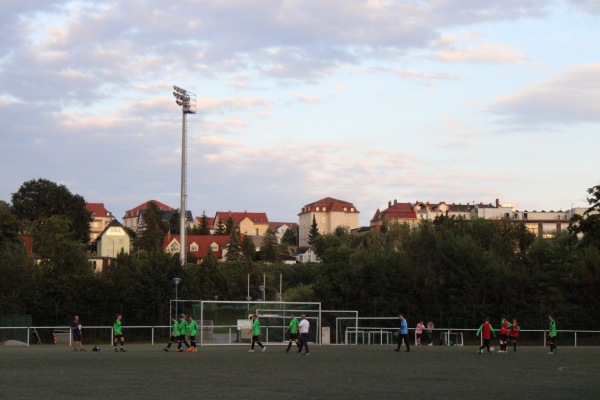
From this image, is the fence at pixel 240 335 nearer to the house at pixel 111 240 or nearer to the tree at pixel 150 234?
the tree at pixel 150 234

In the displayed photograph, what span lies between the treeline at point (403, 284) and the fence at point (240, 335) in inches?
87.7

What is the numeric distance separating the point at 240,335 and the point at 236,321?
0.95m

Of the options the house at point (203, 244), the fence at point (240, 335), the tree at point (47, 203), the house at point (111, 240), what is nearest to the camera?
the fence at point (240, 335)

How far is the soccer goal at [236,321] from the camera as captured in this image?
163ft

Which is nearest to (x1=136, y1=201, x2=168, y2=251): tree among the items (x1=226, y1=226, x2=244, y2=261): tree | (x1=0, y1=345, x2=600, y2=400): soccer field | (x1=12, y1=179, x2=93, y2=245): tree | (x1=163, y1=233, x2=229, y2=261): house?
(x1=226, y1=226, x2=244, y2=261): tree

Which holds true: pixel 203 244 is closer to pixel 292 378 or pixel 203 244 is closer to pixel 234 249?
pixel 234 249

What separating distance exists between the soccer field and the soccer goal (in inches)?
638

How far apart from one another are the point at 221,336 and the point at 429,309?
19471mm

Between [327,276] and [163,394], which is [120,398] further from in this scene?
[327,276]

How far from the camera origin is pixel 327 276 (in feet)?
262

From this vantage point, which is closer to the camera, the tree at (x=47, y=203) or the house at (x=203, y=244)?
the tree at (x=47, y=203)

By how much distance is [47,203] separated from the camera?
Result: 125 meters

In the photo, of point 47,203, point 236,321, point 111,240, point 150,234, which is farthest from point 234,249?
point 236,321

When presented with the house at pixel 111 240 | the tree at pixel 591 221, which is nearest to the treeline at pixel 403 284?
the tree at pixel 591 221
